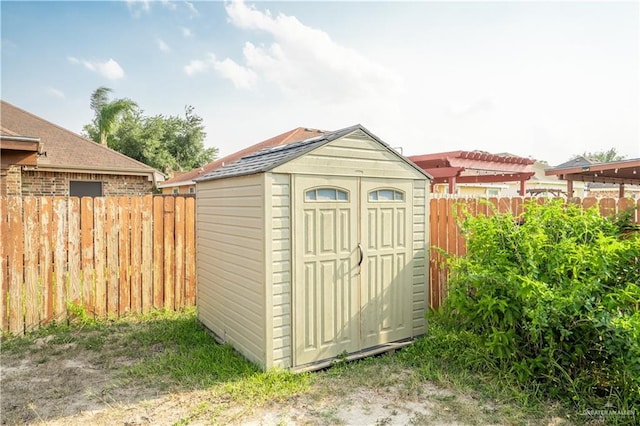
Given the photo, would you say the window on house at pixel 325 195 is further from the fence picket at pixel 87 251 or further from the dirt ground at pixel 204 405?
the fence picket at pixel 87 251

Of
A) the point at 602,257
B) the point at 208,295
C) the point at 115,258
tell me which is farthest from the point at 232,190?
the point at 602,257

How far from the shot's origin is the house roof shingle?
33.9 ft

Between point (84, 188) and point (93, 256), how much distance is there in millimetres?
7318

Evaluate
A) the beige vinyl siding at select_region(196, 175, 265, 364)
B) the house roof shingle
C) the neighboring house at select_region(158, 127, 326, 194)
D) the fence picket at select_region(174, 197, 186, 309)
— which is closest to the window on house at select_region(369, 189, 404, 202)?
the beige vinyl siding at select_region(196, 175, 265, 364)

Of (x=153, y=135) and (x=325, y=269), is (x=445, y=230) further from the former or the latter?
(x=153, y=135)

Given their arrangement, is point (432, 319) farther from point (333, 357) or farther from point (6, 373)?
point (6, 373)

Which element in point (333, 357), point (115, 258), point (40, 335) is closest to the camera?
point (333, 357)

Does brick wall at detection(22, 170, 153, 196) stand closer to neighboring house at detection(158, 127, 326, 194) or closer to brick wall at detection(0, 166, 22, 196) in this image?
neighboring house at detection(158, 127, 326, 194)

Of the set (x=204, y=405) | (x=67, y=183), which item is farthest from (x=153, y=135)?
(x=204, y=405)

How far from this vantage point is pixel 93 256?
190 inches

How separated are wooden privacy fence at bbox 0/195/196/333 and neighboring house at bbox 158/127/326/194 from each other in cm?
444

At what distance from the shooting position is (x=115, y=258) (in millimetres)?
4969

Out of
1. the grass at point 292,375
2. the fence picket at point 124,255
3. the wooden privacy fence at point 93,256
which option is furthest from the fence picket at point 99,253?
the grass at point 292,375

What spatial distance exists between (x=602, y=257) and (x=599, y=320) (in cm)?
49
